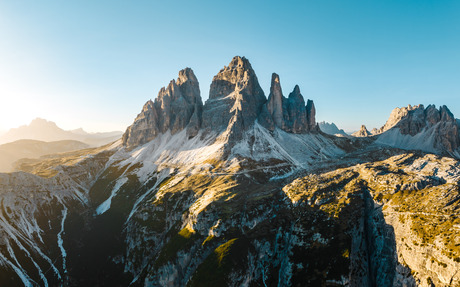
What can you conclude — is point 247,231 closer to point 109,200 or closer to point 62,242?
point 62,242

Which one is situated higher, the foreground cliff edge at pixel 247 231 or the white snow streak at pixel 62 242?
the foreground cliff edge at pixel 247 231

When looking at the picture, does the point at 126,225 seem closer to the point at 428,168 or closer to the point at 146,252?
the point at 146,252

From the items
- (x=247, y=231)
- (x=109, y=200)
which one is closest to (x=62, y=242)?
(x=109, y=200)

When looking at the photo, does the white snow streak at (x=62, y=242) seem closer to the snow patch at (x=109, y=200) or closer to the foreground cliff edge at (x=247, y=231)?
the foreground cliff edge at (x=247, y=231)

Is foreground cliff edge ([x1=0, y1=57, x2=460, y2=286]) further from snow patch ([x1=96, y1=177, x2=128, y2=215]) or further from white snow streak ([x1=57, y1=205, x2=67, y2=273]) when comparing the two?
snow patch ([x1=96, y1=177, x2=128, y2=215])

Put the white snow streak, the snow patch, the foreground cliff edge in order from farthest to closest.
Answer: the snow patch → the white snow streak → the foreground cliff edge

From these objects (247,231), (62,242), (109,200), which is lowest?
(62,242)

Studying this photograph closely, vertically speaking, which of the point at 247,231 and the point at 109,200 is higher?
the point at 247,231

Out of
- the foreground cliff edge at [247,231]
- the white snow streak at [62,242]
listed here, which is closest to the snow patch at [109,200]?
the foreground cliff edge at [247,231]

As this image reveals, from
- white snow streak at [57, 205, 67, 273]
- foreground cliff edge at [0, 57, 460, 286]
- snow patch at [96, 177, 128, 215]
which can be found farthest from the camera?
snow patch at [96, 177, 128, 215]


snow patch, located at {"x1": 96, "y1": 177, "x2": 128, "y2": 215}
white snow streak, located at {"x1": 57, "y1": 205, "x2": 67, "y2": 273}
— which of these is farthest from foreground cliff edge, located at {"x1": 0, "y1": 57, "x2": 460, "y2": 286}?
snow patch, located at {"x1": 96, "y1": 177, "x2": 128, "y2": 215}

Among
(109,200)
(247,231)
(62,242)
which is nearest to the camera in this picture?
(247,231)
